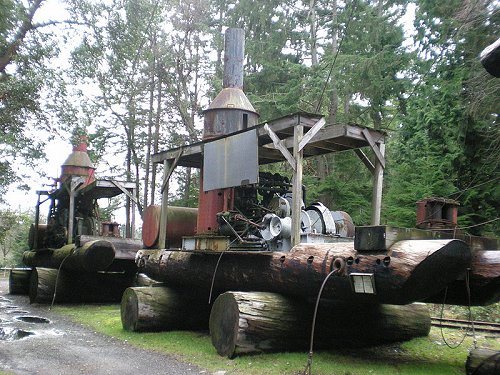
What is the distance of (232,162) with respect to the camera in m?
8.70

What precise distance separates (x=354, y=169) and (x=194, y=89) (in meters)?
10.3

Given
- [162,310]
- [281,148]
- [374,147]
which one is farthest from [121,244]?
[374,147]

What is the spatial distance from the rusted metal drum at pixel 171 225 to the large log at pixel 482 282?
6.68m

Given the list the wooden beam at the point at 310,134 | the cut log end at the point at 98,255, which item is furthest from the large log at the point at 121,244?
the wooden beam at the point at 310,134

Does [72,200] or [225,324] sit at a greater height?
[72,200]

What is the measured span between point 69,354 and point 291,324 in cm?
323

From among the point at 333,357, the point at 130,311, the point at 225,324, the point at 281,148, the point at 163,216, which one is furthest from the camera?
the point at 163,216

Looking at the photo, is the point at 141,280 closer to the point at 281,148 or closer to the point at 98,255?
the point at 98,255

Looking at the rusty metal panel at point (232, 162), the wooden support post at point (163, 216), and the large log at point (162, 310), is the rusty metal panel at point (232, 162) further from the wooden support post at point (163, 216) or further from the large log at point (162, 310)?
the large log at point (162, 310)

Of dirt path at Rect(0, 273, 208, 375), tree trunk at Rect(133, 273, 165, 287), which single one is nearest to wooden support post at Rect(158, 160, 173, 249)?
dirt path at Rect(0, 273, 208, 375)

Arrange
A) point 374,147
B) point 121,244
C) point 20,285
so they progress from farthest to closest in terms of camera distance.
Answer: point 20,285
point 121,244
point 374,147

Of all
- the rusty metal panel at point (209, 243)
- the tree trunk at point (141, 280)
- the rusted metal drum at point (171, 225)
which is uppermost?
the rusted metal drum at point (171, 225)

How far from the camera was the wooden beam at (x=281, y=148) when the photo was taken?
297 inches

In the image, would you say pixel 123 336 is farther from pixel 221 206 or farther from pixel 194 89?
pixel 194 89
